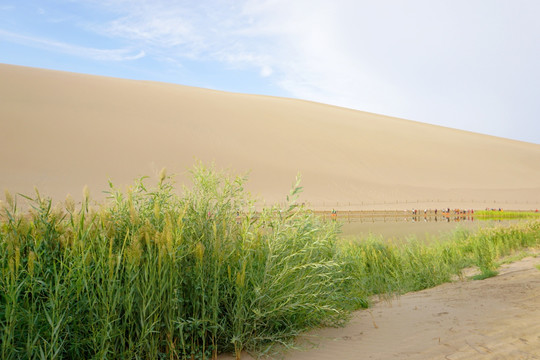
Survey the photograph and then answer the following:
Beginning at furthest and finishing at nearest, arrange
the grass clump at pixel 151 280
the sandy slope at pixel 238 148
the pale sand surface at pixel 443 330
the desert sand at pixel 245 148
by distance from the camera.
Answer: the sandy slope at pixel 238 148 < the desert sand at pixel 245 148 < the pale sand surface at pixel 443 330 < the grass clump at pixel 151 280

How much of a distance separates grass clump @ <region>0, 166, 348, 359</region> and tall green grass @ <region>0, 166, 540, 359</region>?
0.01 meters

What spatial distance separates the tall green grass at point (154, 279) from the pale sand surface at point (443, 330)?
0.34 m

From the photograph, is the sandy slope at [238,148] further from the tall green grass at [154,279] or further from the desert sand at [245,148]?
the tall green grass at [154,279]

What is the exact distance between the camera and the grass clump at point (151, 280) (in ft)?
10.5

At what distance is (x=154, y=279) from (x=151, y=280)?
0.06 meters

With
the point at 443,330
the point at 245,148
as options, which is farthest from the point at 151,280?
the point at 245,148

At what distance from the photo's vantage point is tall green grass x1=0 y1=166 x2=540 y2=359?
321cm

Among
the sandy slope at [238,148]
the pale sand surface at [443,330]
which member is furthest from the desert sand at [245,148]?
the pale sand surface at [443,330]

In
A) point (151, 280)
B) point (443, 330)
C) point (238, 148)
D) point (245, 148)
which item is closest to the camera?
point (151, 280)

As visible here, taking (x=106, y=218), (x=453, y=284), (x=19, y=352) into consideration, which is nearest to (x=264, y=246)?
(x=106, y=218)

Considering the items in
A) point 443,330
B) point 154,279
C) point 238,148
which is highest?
point 238,148

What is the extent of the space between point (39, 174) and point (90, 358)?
3432cm

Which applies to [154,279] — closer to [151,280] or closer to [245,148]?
[151,280]

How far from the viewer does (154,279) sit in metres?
3.41
